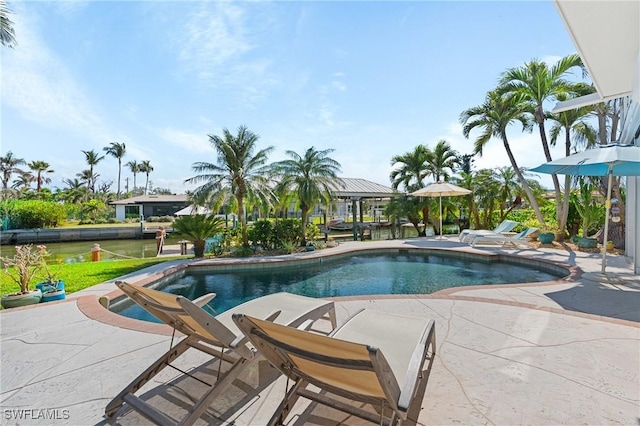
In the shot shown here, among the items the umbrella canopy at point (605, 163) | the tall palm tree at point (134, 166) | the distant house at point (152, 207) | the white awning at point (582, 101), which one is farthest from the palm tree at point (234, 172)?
the tall palm tree at point (134, 166)

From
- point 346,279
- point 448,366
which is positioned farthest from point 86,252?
point 448,366

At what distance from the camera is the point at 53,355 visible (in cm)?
371

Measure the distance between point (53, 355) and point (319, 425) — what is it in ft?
11.3

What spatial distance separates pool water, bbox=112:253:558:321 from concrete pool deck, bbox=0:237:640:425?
2.23 m

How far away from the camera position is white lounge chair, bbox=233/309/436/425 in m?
1.77

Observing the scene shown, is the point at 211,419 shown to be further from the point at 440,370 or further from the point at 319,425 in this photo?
the point at 440,370

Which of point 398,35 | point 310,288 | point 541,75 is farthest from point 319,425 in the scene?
point 541,75

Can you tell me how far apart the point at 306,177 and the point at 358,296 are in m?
9.64

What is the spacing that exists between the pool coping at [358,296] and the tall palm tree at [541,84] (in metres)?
5.02

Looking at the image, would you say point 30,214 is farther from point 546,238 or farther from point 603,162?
point 546,238

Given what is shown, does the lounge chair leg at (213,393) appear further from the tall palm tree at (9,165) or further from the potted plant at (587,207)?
the tall palm tree at (9,165)

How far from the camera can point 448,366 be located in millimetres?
3225

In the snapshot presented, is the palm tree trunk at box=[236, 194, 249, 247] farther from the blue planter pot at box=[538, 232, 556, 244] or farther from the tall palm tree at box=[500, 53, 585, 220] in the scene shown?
the tall palm tree at box=[500, 53, 585, 220]

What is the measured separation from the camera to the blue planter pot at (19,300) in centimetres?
567
